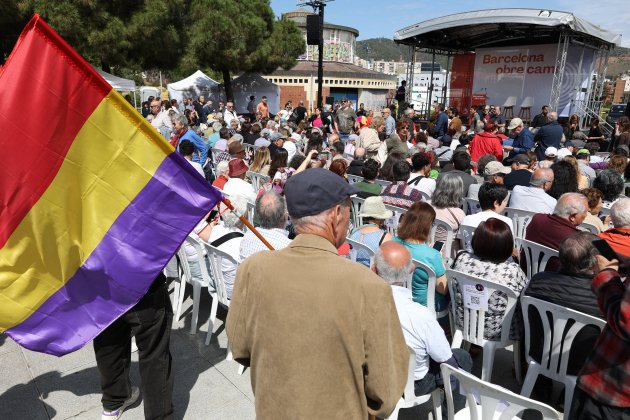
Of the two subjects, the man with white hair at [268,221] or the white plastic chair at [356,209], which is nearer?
the man with white hair at [268,221]

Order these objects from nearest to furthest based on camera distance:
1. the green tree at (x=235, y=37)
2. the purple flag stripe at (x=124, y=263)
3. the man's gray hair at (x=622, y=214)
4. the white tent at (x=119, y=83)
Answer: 1. the purple flag stripe at (x=124, y=263)
2. the man's gray hair at (x=622, y=214)
3. the white tent at (x=119, y=83)
4. the green tree at (x=235, y=37)

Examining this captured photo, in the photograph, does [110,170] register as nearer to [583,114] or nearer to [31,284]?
[31,284]

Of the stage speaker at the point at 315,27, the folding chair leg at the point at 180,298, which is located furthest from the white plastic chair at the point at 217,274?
the stage speaker at the point at 315,27

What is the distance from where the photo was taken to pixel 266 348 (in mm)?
1415

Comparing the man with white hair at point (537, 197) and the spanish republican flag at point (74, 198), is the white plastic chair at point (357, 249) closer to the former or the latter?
the spanish republican flag at point (74, 198)

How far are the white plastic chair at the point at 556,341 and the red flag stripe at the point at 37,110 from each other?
263 cm

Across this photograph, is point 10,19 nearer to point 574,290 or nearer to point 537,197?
point 537,197

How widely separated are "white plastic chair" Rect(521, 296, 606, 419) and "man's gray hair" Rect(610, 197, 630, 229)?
1.23 m

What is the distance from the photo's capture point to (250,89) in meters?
24.4

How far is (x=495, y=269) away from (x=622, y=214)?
3.71ft

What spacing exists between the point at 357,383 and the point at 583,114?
19.7 meters

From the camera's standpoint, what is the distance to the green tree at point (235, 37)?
19.8 metres

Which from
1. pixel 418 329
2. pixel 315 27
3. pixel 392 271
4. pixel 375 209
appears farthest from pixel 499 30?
pixel 418 329

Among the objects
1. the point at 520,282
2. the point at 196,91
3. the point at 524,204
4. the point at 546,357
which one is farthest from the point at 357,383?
the point at 196,91
